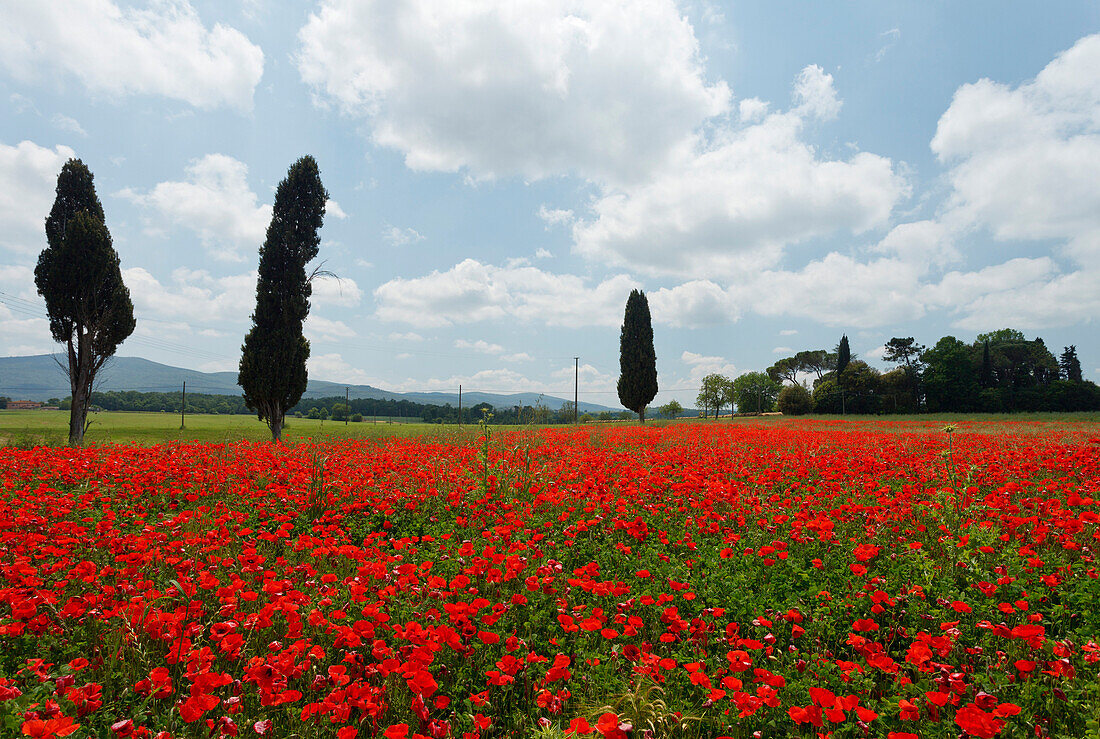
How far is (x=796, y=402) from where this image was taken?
6519 cm

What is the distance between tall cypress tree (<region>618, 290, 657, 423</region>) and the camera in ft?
138

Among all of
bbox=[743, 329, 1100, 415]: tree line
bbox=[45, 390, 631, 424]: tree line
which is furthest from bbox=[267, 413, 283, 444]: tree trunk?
bbox=[743, 329, 1100, 415]: tree line

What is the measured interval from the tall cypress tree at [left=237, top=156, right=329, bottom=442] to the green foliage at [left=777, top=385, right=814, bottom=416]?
62301 millimetres

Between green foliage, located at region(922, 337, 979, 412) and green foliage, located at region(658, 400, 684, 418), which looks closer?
green foliage, located at region(922, 337, 979, 412)

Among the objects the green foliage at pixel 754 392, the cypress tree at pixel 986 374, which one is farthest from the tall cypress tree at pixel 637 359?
the green foliage at pixel 754 392

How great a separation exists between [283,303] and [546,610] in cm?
2000

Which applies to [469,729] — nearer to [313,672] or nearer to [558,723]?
[558,723]

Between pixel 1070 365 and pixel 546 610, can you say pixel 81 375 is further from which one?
pixel 1070 365

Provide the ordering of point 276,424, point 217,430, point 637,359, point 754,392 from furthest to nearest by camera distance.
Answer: point 754,392
point 637,359
point 217,430
point 276,424

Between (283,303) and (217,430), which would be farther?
(217,430)

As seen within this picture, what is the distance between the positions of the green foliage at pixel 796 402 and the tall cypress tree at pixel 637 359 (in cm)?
3312

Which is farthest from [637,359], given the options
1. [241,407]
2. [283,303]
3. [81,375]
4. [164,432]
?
[241,407]

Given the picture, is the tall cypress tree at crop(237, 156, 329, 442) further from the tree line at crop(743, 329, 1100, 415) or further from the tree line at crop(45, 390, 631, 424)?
the tree line at crop(743, 329, 1100, 415)

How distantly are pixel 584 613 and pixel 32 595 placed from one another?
3.54 meters
